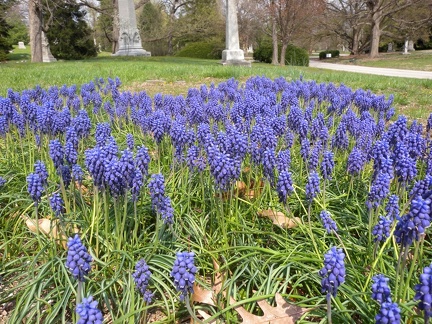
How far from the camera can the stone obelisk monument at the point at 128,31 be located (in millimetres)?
23834

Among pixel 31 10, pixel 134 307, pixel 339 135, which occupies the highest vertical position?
pixel 31 10

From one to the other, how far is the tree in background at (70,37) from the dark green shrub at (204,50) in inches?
443

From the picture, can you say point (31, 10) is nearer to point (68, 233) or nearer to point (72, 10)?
point (72, 10)

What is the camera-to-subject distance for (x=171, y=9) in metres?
43.3

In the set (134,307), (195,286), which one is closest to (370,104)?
(195,286)

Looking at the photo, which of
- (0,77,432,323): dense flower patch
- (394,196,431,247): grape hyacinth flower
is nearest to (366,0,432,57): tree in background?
(0,77,432,323): dense flower patch

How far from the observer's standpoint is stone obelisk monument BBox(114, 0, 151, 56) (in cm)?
2383

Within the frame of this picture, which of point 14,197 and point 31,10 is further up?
point 31,10

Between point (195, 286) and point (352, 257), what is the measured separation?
3.34 ft

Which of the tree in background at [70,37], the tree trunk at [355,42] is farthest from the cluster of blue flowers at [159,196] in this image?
the tree trunk at [355,42]

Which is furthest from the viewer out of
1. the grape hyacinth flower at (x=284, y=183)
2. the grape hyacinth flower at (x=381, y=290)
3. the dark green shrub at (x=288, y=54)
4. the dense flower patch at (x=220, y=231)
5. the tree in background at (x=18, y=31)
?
the tree in background at (x=18, y=31)

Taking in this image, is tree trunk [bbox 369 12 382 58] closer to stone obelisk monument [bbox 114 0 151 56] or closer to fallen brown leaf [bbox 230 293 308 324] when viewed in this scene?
stone obelisk monument [bbox 114 0 151 56]

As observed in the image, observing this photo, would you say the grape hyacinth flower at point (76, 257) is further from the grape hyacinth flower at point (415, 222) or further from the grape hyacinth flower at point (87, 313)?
the grape hyacinth flower at point (415, 222)

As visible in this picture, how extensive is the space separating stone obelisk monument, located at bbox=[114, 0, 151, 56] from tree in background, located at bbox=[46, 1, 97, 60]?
7.10m
